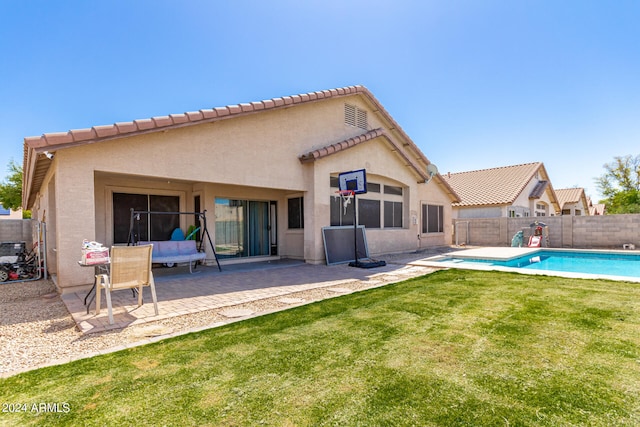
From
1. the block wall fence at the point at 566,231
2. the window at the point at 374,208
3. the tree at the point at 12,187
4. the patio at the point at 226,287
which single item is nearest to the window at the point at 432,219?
the block wall fence at the point at 566,231

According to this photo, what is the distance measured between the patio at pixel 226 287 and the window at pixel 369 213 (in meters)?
2.84

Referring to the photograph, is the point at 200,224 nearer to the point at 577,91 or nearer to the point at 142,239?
the point at 142,239

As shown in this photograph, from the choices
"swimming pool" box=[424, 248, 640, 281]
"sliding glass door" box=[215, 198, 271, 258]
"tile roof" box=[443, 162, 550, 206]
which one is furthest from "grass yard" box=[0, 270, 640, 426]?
"tile roof" box=[443, 162, 550, 206]

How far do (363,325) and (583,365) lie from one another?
8.24 feet

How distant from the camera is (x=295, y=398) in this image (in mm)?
2793

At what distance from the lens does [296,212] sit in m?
13.2

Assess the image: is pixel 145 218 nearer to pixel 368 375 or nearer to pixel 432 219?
pixel 368 375

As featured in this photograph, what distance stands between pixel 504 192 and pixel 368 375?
2483cm

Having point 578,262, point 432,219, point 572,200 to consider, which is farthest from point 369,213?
point 572,200

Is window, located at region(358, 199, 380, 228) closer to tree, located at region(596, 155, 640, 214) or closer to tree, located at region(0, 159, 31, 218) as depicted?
tree, located at region(0, 159, 31, 218)

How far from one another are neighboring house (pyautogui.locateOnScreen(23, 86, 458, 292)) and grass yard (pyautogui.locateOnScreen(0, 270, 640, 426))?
17.1 feet

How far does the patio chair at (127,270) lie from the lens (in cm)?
516

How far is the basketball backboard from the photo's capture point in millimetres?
11164

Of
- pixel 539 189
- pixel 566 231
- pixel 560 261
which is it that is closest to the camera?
pixel 560 261
